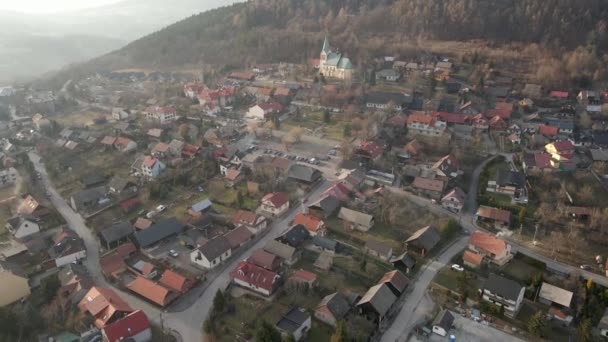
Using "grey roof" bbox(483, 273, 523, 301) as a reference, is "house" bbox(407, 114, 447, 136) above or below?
above

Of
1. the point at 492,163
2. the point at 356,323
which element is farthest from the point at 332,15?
the point at 356,323

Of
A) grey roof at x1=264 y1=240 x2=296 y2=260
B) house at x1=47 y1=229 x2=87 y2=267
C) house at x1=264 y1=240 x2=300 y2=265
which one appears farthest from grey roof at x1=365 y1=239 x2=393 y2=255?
house at x1=47 y1=229 x2=87 y2=267

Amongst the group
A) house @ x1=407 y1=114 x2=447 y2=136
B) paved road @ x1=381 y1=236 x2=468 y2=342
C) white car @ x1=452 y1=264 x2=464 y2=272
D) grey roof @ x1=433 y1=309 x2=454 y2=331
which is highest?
house @ x1=407 y1=114 x2=447 y2=136

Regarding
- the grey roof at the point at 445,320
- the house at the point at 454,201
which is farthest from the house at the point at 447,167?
the grey roof at the point at 445,320

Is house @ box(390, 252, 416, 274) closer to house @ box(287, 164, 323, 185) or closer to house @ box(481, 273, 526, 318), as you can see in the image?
house @ box(481, 273, 526, 318)

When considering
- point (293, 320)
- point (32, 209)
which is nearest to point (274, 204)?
point (293, 320)

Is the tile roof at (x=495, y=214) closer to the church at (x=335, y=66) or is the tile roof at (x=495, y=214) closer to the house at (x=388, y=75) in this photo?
the house at (x=388, y=75)
